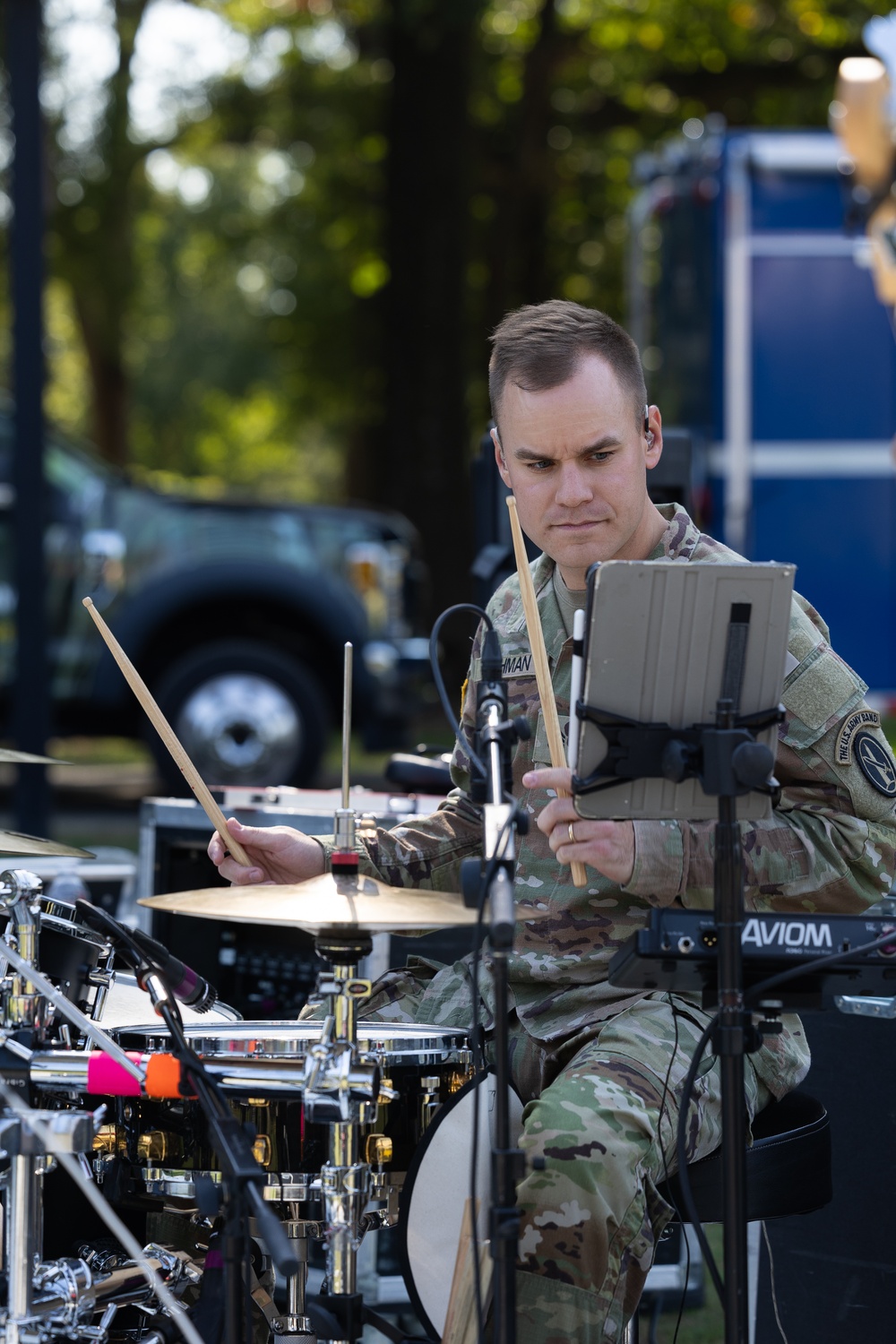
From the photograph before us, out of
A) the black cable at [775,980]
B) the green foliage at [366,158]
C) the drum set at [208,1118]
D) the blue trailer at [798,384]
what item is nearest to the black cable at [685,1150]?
the black cable at [775,980]

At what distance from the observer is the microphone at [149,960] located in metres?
2.24

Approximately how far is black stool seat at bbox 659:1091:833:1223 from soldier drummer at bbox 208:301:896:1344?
5cm

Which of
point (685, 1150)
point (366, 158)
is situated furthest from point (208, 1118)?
point (366, 158)

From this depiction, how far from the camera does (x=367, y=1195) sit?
2273 millimetres

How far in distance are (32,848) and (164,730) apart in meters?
0.31

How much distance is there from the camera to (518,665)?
9.18 ft

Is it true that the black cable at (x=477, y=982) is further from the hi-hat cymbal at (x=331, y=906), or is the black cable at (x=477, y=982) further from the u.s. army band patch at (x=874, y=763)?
the u.s. army band patch at (x=874, y=763)

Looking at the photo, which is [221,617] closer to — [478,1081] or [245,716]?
[245,716]

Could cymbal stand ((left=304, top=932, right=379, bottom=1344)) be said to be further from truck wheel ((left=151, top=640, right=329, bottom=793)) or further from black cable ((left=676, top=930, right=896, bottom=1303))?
truck wheel ((left=151, top=640, right=329, bottom=793))

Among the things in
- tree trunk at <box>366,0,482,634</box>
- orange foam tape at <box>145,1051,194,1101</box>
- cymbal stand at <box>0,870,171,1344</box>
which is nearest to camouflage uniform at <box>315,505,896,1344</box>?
orange foam tape at <box>145,1051,194,1101</box>

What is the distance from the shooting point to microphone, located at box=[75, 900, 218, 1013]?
2244 mm

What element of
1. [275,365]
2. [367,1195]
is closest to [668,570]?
[367,1195]

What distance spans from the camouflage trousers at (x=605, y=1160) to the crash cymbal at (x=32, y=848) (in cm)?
75

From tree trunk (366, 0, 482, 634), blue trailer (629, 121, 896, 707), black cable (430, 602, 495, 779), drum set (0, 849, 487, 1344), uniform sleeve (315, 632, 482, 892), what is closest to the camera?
drum set (0, 849, 487, 1344)
